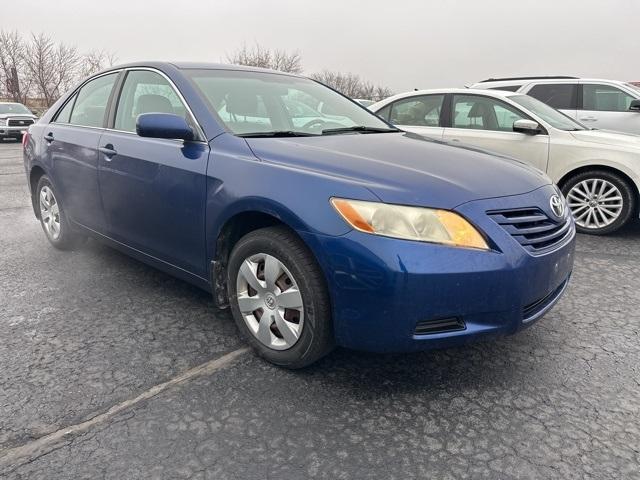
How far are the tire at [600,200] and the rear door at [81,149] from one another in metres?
4.51

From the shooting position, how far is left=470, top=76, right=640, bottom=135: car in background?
8273 mm

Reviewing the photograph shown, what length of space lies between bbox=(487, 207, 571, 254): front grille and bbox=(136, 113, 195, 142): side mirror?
1.66 m

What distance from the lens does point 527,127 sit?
5.60 m

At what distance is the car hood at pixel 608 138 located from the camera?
5309 mm

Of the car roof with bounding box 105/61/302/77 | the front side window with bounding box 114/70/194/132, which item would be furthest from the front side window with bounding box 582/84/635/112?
the front side window with bounding box 114/70/194/132

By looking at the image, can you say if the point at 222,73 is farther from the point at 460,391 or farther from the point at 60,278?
the point at 460,391

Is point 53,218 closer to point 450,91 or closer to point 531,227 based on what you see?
point 531,227

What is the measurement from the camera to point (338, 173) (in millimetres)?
2336

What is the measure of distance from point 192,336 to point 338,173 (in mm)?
1323

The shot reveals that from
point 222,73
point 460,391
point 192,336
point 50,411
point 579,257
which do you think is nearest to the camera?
point 50,411

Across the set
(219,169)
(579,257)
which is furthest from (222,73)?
(579,257)

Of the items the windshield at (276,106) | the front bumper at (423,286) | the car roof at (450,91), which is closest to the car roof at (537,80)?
the car roof at (450,91)

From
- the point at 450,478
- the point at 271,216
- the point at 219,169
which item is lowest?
the point at 450,478

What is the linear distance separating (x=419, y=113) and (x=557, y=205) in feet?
13.6
